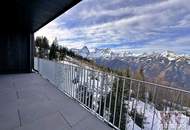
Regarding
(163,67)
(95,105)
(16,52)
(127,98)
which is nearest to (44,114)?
(95,105)

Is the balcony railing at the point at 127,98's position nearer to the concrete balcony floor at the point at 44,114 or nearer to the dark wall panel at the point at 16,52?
the concrete balcony floor at the point at 44,114

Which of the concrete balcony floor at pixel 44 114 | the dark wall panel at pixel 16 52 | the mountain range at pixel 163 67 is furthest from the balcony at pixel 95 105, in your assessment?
the dark wall panel at pixel 16 52

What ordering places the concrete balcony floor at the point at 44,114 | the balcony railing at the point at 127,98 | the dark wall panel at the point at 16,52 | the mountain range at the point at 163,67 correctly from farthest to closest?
the dark wall panel at the point at 16,52, the mountain range at the point at 163,67, the concrete balcony floor at the point at 44,114, the balcony railing at the point at 127,98

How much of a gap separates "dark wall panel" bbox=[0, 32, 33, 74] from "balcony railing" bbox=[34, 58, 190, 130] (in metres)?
4.13

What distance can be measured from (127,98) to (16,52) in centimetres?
716

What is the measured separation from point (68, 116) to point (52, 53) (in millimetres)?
22478

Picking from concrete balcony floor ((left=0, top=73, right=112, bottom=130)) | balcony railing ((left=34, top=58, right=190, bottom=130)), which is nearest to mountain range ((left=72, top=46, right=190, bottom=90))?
balcony railing ((left=34, top=58, right=190, bottom=130))

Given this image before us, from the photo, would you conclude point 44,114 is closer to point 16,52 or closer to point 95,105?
point 95,105

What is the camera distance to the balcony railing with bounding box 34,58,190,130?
1.90 metres

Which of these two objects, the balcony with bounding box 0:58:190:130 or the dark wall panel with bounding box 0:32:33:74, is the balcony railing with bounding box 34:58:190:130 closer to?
the balcony with bounding box 0:58:190:130

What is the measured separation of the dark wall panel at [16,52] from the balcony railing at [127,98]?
413 centimetres

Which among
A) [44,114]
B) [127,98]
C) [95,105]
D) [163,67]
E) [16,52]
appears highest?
[16,52]

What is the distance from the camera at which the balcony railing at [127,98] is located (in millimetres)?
1901

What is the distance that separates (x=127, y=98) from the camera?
294 centimetres
